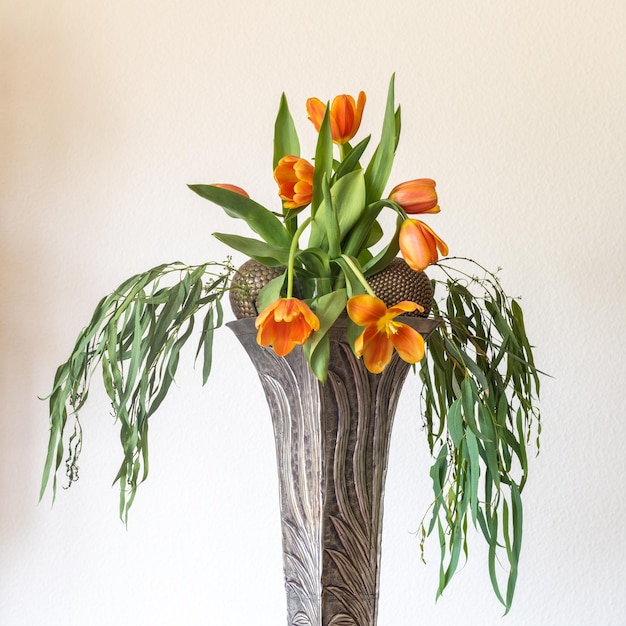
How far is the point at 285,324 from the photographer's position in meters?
0.72

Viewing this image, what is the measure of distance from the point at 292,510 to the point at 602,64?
100 centimetres

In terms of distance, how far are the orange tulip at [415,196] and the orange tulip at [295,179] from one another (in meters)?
0.09

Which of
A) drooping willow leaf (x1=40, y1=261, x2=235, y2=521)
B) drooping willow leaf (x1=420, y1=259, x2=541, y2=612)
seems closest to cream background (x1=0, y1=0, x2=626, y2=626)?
drooping willow leaf (x1=420, y1=259, x2=541, y2=612)

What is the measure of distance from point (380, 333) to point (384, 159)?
197mm

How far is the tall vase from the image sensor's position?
0.78 metres

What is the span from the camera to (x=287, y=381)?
804 mm

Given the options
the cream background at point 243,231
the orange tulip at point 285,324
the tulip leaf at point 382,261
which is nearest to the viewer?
→ the orange tulip at point 285,324

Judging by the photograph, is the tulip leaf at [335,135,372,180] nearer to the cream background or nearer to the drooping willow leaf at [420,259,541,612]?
the drooping willow leaf at [420,259,541,612]

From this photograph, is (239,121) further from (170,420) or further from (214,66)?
(170,420)

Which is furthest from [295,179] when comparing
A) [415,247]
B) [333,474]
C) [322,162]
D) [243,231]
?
[243,231]

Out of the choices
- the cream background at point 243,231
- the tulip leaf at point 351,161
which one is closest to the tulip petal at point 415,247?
the tulip leaf at point 351,161

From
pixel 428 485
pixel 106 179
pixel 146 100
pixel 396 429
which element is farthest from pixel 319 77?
pixel 428 485

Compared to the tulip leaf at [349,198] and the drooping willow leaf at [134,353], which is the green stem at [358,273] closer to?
the tulip leaf at [349,198]

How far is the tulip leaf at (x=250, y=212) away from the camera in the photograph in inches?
30.4
